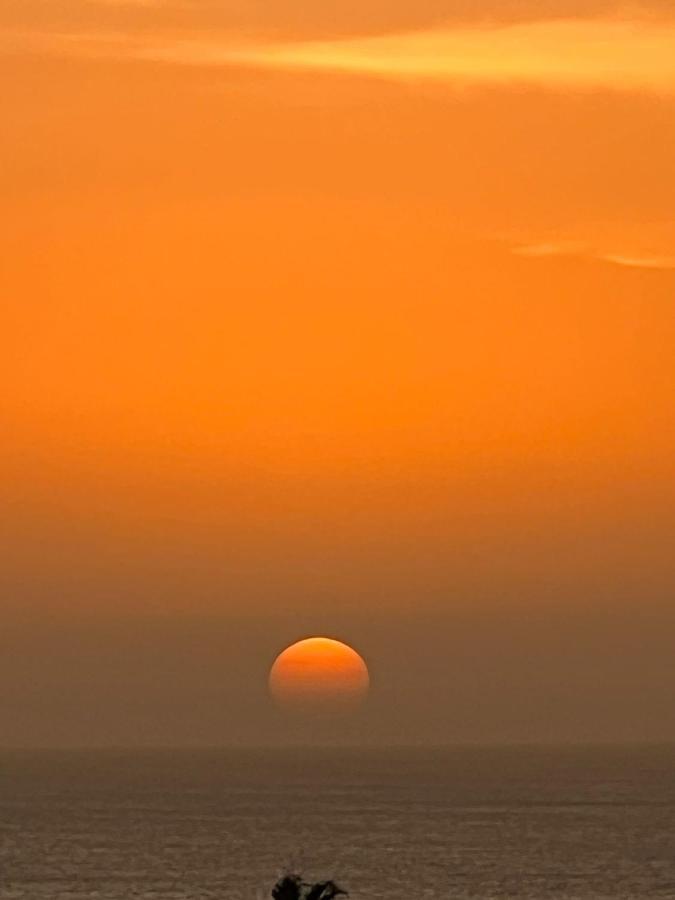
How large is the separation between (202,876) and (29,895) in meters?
22.1

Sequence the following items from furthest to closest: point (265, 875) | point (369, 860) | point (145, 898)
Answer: point (369, 860) → point (265, 875) → point (145, 898)

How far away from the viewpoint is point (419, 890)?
170m

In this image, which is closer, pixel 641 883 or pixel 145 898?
pixel 145 898

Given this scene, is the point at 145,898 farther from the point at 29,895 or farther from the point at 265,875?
the point at 265,875

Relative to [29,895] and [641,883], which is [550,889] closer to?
[641,883]

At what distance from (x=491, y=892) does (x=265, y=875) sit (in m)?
22.5

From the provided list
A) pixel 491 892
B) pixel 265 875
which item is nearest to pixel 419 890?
pixel 491 892

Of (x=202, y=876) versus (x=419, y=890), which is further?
(x=202, y=876)

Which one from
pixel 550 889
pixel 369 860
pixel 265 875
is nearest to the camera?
pixel 550 889

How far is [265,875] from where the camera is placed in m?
185

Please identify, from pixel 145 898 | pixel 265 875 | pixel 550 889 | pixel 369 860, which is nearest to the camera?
pixel 145 898

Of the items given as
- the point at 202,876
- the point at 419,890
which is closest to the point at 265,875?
the point at 202,876

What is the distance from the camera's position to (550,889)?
567ft

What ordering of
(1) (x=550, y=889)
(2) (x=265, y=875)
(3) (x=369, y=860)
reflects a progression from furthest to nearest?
(3) (x=369, y=860) < (2) (x=265, y=875) < (1) (x=550, y=889)
